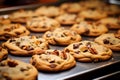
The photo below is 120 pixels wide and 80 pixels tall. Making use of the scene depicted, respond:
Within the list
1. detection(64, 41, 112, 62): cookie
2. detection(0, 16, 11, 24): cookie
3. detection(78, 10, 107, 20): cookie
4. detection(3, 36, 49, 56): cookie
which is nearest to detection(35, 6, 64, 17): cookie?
detection(78, 10, 107, 20): cookie

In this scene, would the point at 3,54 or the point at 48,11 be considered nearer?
the point at 3,54

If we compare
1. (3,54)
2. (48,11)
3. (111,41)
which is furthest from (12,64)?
(48,11)

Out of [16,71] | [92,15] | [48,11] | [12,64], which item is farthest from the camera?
[48,11]

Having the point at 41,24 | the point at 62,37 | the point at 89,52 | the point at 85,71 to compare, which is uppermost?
the point at 41,24

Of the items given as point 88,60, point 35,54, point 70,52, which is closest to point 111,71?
point 88,60

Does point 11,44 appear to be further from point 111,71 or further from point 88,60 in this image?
point 111,71

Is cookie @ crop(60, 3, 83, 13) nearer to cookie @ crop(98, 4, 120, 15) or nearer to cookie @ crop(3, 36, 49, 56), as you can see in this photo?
cookie @ crop(98, 4, 120, 15)

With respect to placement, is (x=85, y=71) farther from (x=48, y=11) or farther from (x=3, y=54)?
(x=48, y=11)
